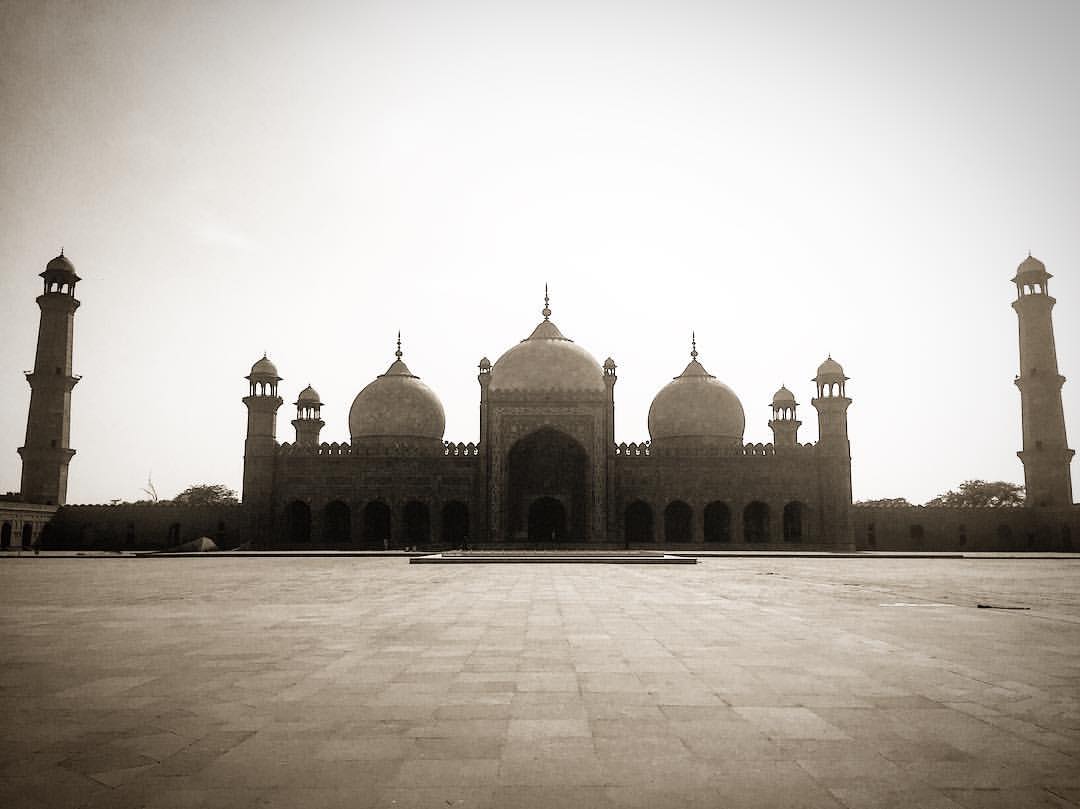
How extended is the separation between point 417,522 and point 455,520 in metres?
1.63

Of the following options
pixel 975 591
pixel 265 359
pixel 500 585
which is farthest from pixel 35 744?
pixel 265 359

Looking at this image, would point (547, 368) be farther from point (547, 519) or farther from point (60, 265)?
point (60, 265)

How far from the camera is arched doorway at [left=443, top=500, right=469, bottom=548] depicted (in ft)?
104

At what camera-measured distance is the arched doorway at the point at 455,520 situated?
104ft

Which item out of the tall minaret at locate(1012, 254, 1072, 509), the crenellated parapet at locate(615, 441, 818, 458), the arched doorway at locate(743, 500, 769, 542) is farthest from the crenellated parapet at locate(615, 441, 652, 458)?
the tall minaret at locate(1012, 254, 1072, 509)

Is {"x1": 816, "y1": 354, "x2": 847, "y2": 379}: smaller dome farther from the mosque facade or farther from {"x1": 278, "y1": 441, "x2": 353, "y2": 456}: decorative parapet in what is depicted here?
{"x1": 278, "y1": 441, "x2": 353, "y2": 456}: decorative parapet

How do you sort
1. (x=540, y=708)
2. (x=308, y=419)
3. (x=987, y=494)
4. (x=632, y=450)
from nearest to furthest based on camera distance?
1. (x=540, y=708)
2. (x=632, y=450)
3. (x=308, y=419)
4. (x=987, y=494)

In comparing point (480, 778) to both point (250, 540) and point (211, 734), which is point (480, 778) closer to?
point (211, 734)

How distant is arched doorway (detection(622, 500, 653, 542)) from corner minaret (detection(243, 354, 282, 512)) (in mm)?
13956

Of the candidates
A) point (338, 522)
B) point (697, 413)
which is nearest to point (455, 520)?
point (338, 522)

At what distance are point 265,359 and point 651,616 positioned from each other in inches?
1135

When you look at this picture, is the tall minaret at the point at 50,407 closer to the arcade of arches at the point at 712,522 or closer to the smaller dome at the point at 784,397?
the arcade of arches at the point at 712,522

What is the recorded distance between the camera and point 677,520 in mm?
33000

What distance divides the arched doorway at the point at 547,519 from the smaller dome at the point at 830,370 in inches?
470
